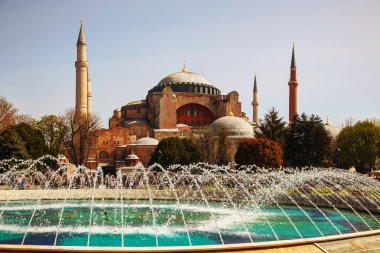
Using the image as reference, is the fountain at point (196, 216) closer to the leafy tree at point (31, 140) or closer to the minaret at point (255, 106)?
the leafy tree at point (31, 140)

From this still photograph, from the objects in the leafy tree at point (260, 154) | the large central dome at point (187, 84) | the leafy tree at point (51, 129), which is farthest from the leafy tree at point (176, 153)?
the large central dome at point (187, 84)

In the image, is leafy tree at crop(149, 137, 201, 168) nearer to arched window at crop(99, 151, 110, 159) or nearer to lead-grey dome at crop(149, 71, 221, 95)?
arched window at crop(99, 151, 110, 159)

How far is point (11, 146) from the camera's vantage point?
28.2 m

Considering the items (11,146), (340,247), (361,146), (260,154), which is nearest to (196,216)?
(340,247)

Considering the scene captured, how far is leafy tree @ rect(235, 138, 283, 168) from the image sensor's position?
2912 cm

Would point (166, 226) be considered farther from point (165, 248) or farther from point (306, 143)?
point (306, 143)

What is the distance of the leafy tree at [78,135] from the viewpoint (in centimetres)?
3550

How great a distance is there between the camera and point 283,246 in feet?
18.6

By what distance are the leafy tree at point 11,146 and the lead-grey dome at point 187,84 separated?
85.9 feet

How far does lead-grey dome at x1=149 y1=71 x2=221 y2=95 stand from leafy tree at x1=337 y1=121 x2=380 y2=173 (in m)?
21.7

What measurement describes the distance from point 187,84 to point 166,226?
140 feet

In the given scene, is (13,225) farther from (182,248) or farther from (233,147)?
(233,147)

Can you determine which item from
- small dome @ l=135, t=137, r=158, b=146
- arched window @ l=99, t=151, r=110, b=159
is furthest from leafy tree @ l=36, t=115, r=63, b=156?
small dome @ l=135, t=137, r=158, b=146

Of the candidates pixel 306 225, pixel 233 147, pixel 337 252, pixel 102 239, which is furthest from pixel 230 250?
pixel 233 147
